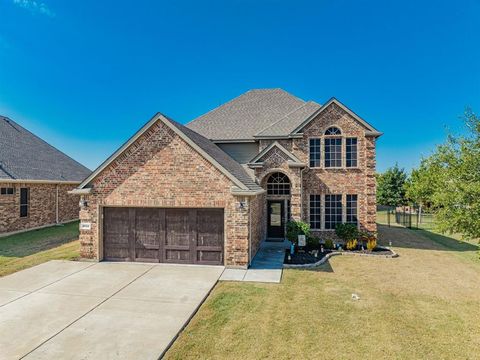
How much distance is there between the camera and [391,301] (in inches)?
318

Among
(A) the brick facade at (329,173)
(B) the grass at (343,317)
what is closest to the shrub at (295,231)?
(A) the brick facade at (329,173)

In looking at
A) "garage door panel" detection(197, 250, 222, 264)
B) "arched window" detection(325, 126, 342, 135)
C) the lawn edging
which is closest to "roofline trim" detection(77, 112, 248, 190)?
"garage door panel" detection(197, 250, 222, 264)

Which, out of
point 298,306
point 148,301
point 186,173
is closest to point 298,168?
point 186,173

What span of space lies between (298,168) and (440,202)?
7760mm

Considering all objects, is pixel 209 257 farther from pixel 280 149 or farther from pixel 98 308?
pixel 280 149

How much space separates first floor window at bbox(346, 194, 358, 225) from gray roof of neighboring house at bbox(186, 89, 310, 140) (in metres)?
5.54

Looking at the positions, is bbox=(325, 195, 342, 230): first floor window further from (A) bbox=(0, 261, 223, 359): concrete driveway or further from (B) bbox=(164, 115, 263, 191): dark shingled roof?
(A) bbox=(0, 261, 223, 359): concrete driveway

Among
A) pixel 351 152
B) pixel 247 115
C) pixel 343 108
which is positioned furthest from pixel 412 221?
pixel 247 115

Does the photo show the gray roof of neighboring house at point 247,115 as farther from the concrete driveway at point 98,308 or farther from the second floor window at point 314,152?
the concrete driveway at point 98,308

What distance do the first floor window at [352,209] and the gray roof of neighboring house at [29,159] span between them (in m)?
20.7

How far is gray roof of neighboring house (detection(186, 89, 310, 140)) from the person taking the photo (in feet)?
60.7

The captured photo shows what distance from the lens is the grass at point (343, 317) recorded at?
18.5ft

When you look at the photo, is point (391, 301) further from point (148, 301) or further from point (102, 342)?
point (102, 342)

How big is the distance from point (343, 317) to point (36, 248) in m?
14.8
